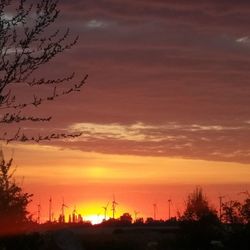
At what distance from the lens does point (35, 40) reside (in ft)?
29.0

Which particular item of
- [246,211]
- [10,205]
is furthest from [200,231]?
[10,205]

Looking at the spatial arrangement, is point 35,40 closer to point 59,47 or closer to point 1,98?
point 59,47

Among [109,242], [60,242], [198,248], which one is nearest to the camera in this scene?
[60,242]

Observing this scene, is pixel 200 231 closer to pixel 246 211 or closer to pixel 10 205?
pixel 246 211

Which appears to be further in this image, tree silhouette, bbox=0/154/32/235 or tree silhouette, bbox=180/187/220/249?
tree silhouette, bbox=180/187/220/249

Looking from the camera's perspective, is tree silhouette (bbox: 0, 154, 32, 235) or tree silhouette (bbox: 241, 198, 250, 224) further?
tree silhouette (bbox: 241, 198, 250, 224)

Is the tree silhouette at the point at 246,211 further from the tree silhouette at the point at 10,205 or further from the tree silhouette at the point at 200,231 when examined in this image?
the tree silhouette at the point at 10,205

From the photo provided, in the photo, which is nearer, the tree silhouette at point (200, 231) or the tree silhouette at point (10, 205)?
the tree silhouette at point (10, 205)

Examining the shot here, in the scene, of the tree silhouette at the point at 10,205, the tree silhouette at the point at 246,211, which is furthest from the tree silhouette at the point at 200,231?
the tree silhouette at the point at 10,205

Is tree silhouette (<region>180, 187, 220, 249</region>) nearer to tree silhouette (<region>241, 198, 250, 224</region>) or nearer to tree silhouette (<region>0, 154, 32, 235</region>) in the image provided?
tree silhouette (<region>241, 198, 250, 224</region>)

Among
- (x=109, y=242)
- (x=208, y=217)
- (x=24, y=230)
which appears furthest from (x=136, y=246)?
(x=24, y=230)

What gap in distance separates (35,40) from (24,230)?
64.1ft

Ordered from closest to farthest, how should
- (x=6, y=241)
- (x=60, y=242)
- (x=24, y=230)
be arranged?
1. (x=6, y=241)
2. (x=24, y=230)
3. (x=60, y=242)

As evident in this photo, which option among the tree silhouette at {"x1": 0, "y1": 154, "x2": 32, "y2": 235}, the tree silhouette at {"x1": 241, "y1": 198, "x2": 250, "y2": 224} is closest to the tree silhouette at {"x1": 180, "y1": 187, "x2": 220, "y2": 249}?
the tree silhouette at {"x1": 241, "y1": 198, "x2": 250, "y2": 224}
